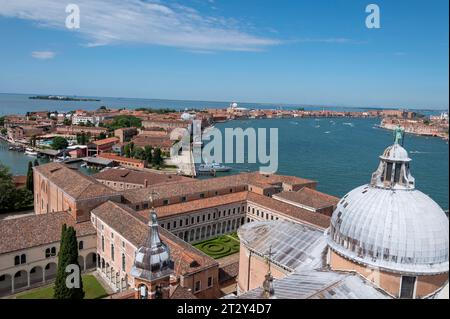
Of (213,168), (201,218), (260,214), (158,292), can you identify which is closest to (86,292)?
(201,218)

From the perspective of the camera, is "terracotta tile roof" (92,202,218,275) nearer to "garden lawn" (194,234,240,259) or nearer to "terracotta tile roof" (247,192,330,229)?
"garden lawn" (194,234,240,259)

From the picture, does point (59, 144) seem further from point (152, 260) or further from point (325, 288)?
point (325, 288)

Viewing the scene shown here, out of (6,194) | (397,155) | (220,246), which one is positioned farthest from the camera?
(6,194)

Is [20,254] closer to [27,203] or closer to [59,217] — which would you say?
[59,217]

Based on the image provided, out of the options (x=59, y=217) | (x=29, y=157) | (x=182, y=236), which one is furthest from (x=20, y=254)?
(x=29, y=157)

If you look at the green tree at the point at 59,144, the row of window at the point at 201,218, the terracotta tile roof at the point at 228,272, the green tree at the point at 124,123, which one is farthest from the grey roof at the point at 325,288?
the green tree at the point at 124,123

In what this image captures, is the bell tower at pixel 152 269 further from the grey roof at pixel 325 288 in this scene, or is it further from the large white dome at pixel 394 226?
the large white dome at pixel 394 226
